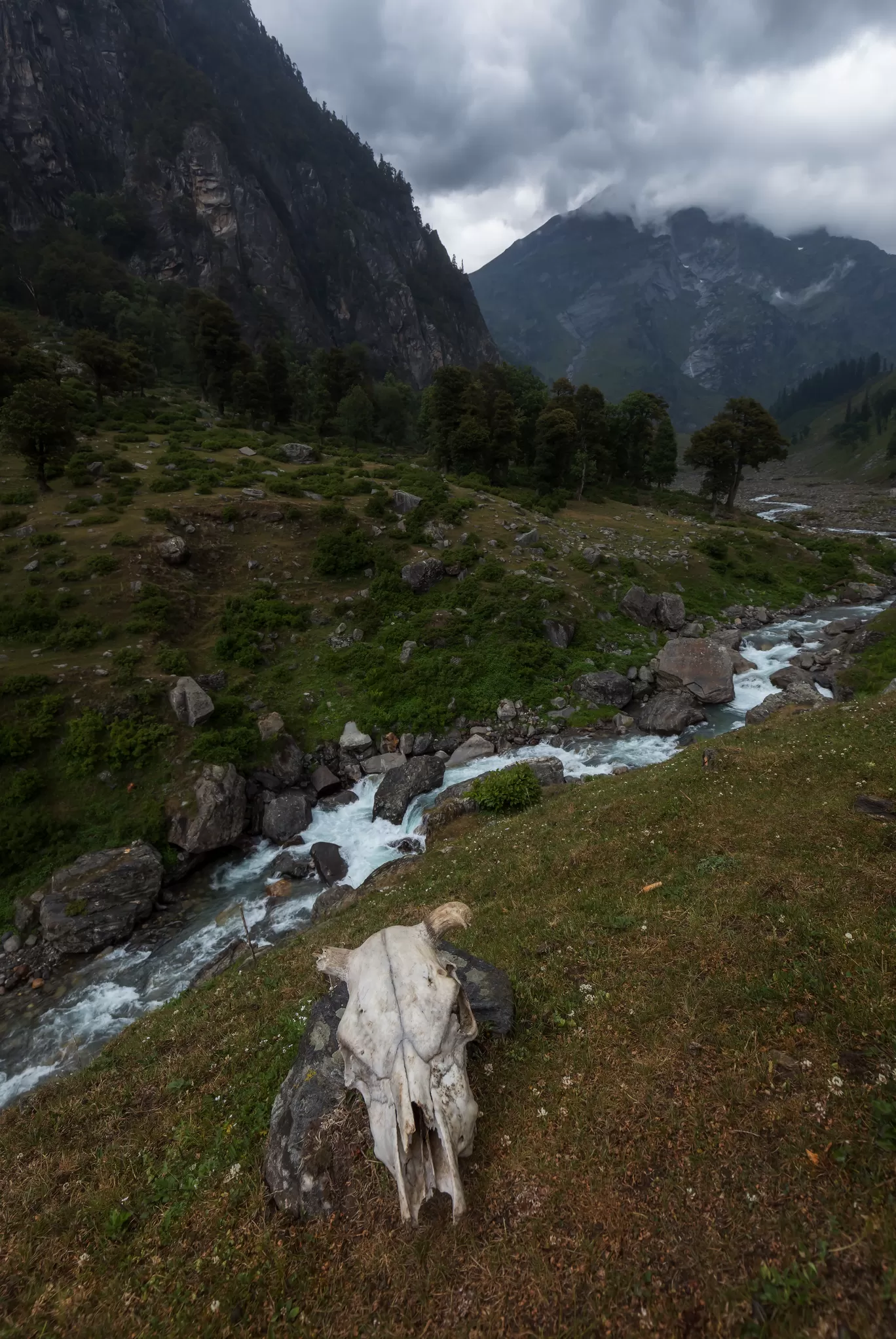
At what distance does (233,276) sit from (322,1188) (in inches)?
7470

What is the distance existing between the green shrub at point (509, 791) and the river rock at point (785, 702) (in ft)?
34.5

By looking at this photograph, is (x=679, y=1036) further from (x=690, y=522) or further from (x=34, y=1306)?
(x=690, y=522)

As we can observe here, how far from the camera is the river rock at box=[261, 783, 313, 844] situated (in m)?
→ 22.3

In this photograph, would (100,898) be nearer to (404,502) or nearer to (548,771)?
(548,771)

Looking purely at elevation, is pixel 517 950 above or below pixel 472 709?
above

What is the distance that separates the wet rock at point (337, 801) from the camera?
23.8m

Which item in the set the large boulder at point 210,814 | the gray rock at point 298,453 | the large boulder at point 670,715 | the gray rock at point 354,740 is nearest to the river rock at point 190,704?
the large boulder at point 210,814

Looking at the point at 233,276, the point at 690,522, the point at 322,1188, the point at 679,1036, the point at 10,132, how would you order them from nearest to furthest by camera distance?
the point at 322,1188 < the point at 679,1036 < the point at 690,522 < the point at 10,132 < the point at 233,276

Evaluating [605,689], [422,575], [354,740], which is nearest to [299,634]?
[422,575]

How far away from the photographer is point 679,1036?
6840 millimetres

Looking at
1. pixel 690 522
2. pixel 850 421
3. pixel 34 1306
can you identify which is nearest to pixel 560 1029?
pixel 34 1306

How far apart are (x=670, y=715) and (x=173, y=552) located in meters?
32.2

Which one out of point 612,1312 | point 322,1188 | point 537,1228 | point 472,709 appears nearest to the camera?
point 612,1312

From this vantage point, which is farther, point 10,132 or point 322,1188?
point 10,132
